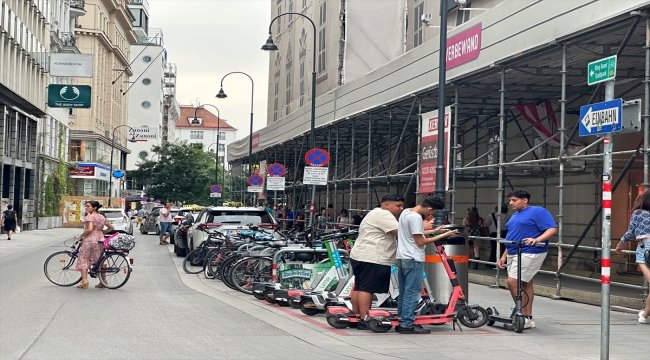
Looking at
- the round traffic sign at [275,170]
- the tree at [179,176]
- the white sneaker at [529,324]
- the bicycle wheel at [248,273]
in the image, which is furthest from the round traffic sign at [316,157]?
the tree at [179,176]

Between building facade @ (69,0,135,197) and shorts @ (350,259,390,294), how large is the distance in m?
65.6

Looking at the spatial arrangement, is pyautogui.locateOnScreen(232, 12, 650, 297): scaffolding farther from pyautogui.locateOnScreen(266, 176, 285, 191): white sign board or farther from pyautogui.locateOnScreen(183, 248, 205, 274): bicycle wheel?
pyautogui.locateOnScreen(183, 248, 205, 274): bicycle wheel

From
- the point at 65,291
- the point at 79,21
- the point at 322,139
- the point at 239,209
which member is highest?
the point at 79,21

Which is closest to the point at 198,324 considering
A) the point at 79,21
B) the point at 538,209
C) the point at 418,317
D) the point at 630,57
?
the point at 418,317

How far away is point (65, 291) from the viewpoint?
1574 centimetres

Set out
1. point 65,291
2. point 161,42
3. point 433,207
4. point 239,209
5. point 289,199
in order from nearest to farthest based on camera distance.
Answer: point 433,207 → point 65,291 → point 239,209 → point 289,199 → point 161,42

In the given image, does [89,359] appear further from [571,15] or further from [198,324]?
[571,15]

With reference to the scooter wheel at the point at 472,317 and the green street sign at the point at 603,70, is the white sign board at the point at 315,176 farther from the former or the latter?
the green street sign at the point at 603,70

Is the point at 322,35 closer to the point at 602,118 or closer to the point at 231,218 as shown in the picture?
the point at 231,218

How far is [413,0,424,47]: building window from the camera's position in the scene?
3291 centimetres

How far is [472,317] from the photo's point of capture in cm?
1126

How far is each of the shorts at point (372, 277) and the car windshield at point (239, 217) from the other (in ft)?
36.1

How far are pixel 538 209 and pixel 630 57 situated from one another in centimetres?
652

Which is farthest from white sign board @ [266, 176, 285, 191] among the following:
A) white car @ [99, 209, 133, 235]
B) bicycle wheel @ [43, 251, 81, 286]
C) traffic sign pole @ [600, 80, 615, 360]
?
traffic sign pole @ [600, 80, 615, 360]
